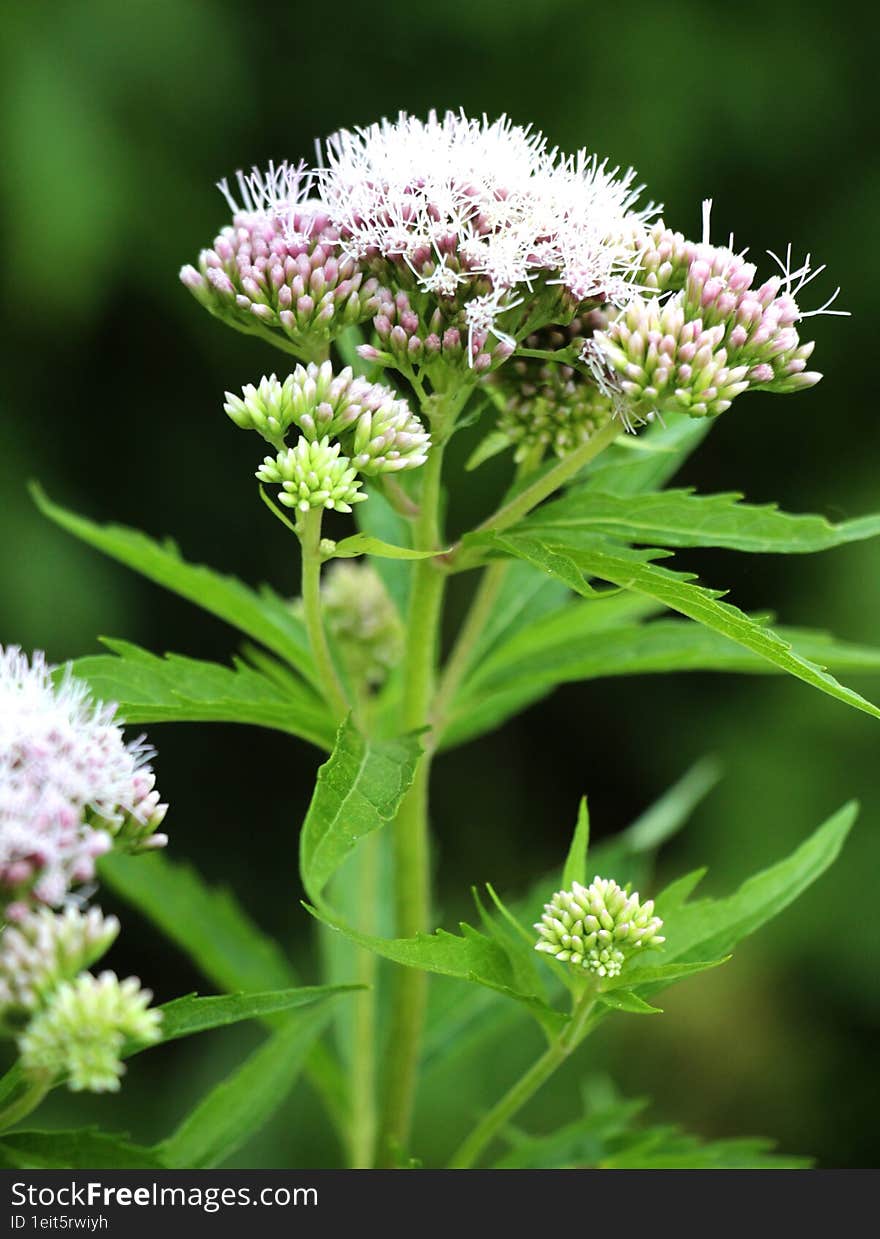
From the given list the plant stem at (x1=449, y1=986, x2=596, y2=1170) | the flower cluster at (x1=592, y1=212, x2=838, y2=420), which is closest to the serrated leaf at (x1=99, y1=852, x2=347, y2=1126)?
the plant stem at (x1=449, y1=986, x2=596, y2=1170)

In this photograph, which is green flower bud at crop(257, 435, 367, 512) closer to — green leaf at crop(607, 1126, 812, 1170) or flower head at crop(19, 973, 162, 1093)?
flower head at crop(19, 973, 162, 1093)

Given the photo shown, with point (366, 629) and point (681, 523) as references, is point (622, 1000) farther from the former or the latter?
point (366, 629)

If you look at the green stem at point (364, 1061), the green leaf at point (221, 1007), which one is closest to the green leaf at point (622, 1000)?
the green leaf at point (221, 1007)

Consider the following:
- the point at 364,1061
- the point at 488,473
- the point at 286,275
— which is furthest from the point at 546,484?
the point at 488,473

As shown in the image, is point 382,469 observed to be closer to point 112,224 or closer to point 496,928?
point 496,928

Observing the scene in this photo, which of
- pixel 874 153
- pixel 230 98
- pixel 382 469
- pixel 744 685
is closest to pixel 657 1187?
pixel 382 469

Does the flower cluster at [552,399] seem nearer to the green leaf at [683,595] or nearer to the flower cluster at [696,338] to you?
the flower cluster at [696,338]
